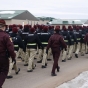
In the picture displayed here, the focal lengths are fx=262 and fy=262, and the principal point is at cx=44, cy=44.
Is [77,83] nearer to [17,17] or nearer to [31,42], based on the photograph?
[31,42]

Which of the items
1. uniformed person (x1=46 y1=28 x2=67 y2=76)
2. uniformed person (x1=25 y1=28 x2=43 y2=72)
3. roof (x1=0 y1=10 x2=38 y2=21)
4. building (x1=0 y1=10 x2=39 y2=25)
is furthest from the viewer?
roof (x1=0 y1=10 x2=38 y2=21)

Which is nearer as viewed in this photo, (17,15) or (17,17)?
(17,17)

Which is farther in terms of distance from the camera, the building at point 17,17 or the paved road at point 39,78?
the building at point 17,17

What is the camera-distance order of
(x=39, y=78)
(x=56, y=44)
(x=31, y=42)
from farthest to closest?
(x=31, y=42) → (x=56, y=44) → (x=39, y=78)

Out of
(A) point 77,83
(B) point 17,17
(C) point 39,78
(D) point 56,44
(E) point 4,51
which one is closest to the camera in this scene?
(E) point 4,51

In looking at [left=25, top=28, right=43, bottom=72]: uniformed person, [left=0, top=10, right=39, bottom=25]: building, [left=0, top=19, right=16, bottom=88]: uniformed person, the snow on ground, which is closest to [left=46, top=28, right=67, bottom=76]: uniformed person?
[left=25, top=28, right=43, bottom=72]: uniformed person

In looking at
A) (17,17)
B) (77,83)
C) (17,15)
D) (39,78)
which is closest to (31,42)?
(39,78)

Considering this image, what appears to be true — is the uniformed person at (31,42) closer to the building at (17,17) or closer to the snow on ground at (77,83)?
the snow on ground at (77,83)

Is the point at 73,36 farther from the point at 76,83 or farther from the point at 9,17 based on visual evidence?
the point at 9,17

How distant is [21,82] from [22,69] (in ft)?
7.97

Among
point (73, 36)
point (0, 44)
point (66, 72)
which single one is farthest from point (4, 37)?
point (73, 36)

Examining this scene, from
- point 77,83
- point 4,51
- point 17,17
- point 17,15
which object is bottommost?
point 77,83

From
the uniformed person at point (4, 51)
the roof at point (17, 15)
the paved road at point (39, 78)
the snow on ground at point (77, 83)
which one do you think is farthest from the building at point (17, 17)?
the uniformed person at point (4, 51)

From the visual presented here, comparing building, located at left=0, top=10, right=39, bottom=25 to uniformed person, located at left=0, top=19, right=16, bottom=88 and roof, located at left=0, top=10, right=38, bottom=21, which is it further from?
uniformed person, located at left=0, top=19, right=16, bottom=88
